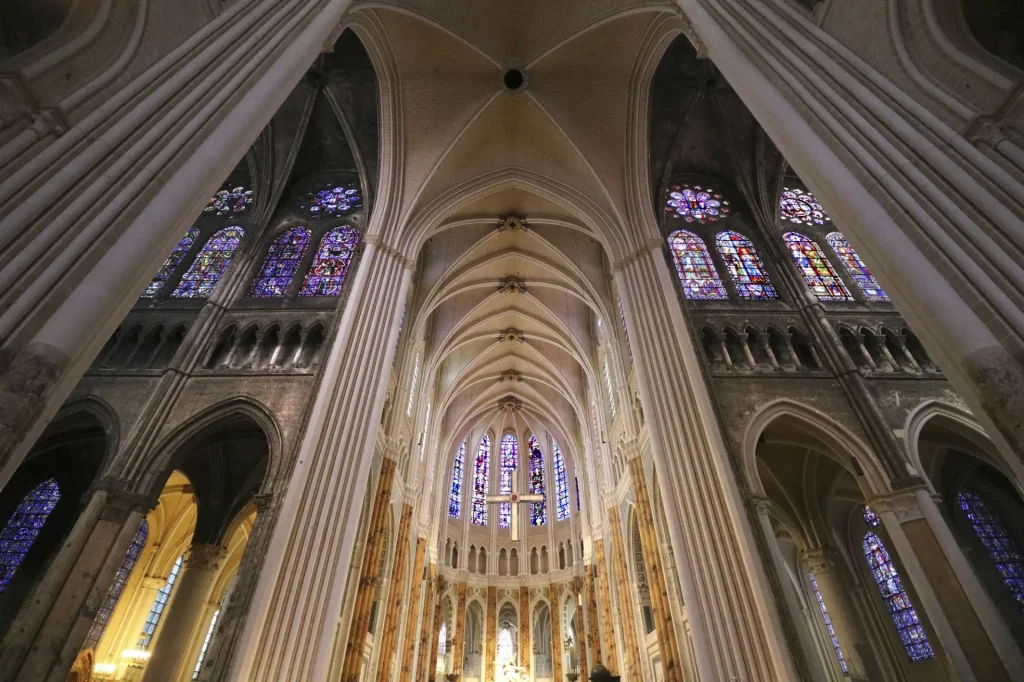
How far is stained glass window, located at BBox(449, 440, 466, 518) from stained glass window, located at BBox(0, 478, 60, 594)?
1578cm

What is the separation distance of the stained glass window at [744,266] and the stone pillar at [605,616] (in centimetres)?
1137

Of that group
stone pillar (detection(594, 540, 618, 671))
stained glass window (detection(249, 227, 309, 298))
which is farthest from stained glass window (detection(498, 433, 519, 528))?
stained glass window (detection(249, 227, 309, 298))

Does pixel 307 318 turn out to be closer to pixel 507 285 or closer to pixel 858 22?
pixel 507 285

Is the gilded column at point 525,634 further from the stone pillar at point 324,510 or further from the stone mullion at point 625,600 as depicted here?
the stone pillar at point 324,510

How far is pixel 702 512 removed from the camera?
8.69m

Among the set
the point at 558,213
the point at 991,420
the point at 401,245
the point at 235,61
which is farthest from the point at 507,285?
the point at 991,420

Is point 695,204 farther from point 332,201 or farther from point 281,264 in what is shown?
point 281,264

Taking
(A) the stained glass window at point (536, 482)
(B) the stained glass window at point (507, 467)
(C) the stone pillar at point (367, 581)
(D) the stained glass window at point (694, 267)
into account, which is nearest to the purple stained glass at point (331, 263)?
(C) the stone pillar at point (367, 581)

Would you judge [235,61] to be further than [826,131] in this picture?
Yes

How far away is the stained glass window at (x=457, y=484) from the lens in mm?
24531

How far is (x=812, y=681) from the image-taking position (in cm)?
692

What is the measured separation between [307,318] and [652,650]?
43.4ft

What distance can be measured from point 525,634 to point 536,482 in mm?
7232

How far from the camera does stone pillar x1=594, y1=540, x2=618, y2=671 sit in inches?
666
